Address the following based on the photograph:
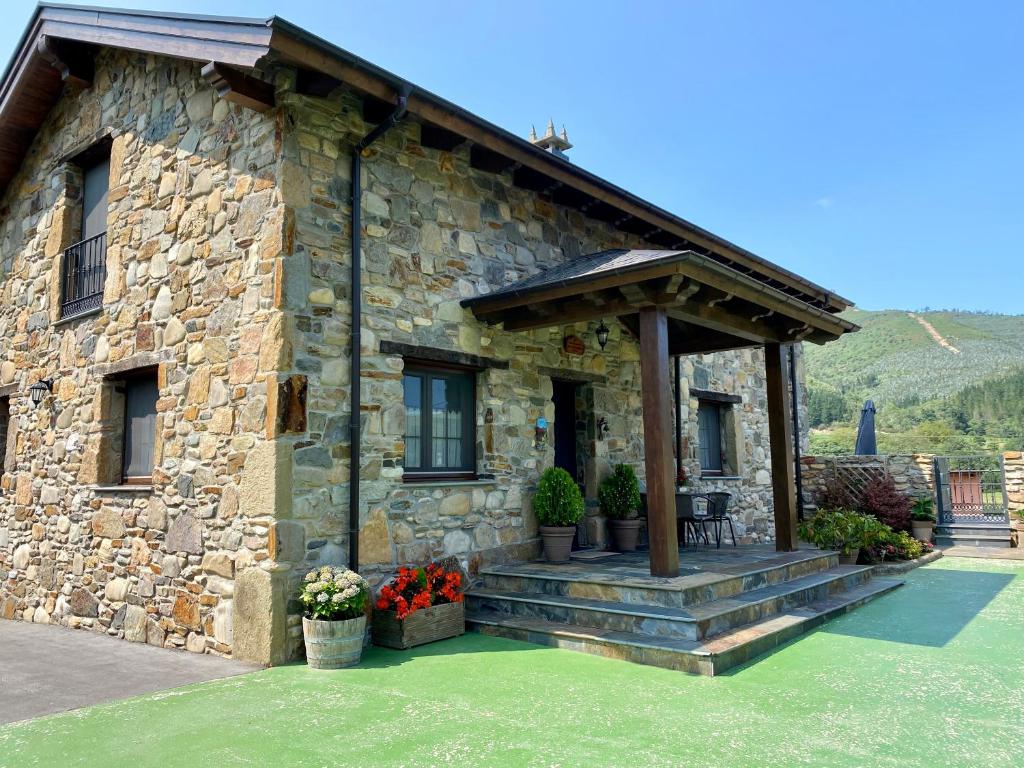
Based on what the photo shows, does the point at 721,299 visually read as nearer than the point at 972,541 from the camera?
Yes

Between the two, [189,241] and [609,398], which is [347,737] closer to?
[189,241]

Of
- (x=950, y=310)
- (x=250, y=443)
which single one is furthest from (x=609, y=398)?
(x=950, y=310)

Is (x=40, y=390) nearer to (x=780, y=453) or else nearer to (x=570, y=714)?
(x=570, y=714)

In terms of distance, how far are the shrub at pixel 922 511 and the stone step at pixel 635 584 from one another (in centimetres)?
515

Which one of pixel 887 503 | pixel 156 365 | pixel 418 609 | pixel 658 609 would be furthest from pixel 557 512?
pixel 887 503

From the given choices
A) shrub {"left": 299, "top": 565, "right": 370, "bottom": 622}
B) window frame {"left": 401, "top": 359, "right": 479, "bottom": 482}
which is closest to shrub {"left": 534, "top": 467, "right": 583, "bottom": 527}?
window frame {"left": 401, "top": 359, "right": 479, "bottom": 482}

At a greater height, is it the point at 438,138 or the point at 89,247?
the point at 438,138

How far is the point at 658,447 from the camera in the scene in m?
6.16

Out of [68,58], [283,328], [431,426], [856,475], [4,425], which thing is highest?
[68,58]

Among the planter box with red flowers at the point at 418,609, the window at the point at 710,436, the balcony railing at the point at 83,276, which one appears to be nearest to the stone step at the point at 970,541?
the window at the point at 710,436

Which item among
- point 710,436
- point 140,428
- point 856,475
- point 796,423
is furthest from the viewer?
point 796,423

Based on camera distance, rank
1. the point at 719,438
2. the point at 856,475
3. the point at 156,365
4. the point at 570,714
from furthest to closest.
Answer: the point at 856,475 → the point at 719,438 → the point at 156,365 → the point at 570,714

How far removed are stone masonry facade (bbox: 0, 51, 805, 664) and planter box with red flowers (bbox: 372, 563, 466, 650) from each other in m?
0.25

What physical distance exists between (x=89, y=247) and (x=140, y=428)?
8.21ft
